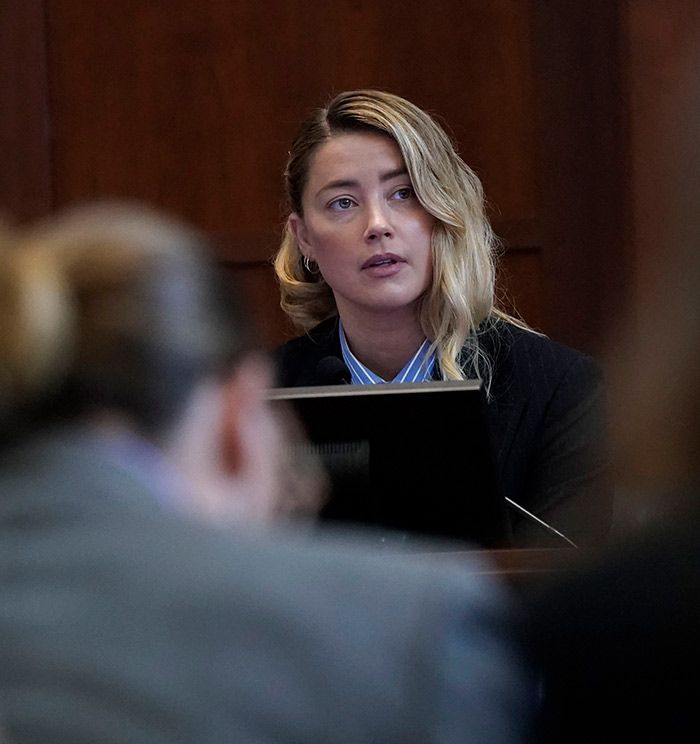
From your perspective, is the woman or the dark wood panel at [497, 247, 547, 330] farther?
the dark wood panel at [497, 247, 547, 330]

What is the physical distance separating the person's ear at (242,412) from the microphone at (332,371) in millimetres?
1679

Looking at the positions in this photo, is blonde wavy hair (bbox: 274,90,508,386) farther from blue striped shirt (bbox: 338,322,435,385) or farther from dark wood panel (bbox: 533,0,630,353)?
dark wood panel (bbox: 533,0,630,353)

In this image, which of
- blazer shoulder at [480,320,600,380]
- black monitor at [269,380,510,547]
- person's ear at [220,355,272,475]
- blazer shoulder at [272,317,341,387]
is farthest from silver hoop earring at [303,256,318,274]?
person's ear at [220,355,272,475]

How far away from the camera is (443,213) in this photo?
3.09 metres

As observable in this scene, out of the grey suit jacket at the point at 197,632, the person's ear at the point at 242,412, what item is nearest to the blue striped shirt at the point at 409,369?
the person's ear at the point at 242,412

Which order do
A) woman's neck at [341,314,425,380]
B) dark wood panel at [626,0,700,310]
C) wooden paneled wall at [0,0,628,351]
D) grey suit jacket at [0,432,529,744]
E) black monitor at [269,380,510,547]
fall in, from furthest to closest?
wooden paneled wall at [0,0,628,351] → dark wood panel at [626,0,700,310] → woman's neck at [341,314,425,380] → black monitor at [269,380,510,547] → grey suit jacket at [0,432,529,744]

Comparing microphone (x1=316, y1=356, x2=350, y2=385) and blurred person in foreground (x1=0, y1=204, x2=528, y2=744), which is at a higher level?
microphone (x1=316, y1=356, x2=350, y2=385)

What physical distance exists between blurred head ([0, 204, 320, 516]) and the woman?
1.81 meters

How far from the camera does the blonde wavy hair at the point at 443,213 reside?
3.04 metres

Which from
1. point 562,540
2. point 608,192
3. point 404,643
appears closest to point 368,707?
point 404,643

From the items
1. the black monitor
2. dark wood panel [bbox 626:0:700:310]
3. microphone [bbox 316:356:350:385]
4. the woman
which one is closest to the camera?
the black monitor

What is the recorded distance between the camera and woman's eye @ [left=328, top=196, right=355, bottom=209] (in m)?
3.18

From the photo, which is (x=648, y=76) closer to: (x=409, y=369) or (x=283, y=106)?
(x=283, y=106)

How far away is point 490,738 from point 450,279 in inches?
81.8
